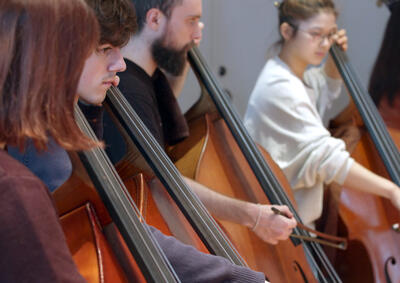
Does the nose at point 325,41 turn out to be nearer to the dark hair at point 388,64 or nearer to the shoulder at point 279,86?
the shoulder at point 279,86

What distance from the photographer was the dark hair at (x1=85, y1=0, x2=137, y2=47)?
0.83 meters

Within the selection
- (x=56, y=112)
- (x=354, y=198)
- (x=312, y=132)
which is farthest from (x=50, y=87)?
(x=354, y=198)

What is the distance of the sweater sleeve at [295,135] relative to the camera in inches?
61.5

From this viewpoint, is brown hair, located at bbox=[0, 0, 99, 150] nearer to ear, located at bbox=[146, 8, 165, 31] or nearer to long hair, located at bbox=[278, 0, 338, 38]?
ear, located at bbox=[146, 8, 165, 31]

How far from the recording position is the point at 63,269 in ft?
1.86

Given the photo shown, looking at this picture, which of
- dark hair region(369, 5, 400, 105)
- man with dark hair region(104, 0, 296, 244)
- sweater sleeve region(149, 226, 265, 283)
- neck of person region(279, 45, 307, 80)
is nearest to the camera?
sweater sleeve region(149, 226, 265, 283)

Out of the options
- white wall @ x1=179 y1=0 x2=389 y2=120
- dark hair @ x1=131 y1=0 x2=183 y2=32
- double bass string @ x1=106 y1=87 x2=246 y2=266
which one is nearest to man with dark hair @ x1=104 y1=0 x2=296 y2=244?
dark hair @ x1=131 y1=0 x2=183 y2=32

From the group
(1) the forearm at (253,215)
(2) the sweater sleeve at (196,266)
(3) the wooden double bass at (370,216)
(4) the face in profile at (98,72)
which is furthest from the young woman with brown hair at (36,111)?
(3) the wooden double bass at (370,216)

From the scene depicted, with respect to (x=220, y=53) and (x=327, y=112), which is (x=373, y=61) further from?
(x=220, y=53)

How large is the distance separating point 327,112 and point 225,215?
1037 millimetres

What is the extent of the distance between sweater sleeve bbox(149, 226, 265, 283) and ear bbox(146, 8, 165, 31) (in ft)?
1.87

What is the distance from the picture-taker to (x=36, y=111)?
1.96 feet

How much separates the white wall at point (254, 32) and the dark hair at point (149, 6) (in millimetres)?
906

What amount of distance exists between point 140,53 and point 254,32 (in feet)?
3.71
